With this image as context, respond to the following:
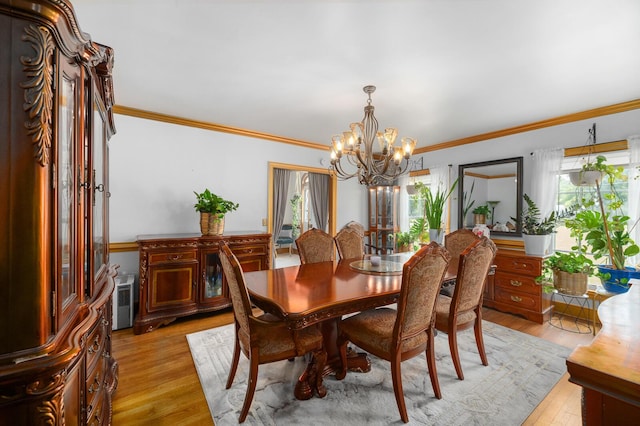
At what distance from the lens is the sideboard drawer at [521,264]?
3180 mm

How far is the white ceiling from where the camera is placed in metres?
1.62

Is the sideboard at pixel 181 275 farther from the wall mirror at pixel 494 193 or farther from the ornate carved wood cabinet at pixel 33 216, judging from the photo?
the wall mirror at pixel 494 193

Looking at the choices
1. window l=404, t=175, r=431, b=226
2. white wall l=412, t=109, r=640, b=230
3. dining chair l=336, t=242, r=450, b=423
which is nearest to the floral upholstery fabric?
dining chair l=336, t=242, r=450, b=423

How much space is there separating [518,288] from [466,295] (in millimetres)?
1791

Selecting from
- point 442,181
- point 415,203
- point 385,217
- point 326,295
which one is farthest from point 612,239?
point 326,295

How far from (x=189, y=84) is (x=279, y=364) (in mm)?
2625

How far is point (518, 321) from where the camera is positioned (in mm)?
3195

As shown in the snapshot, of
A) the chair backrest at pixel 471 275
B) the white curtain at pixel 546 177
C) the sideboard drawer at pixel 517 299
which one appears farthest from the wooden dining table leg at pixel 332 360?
the white curtain at pixel 546 177

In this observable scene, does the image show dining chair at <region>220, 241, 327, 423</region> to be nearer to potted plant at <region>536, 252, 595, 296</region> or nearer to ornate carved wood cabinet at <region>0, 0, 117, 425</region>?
ornate carved wood cabinet at <region>0, 0, 117, 425</region>

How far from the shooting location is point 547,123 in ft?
11.3

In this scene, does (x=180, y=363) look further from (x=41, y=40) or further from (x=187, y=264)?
(x=41, y=40)

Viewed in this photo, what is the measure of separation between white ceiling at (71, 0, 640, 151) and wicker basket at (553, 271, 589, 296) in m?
1.79

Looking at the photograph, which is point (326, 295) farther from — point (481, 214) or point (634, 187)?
point (634, 187)

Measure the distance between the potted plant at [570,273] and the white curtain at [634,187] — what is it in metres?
0.55
